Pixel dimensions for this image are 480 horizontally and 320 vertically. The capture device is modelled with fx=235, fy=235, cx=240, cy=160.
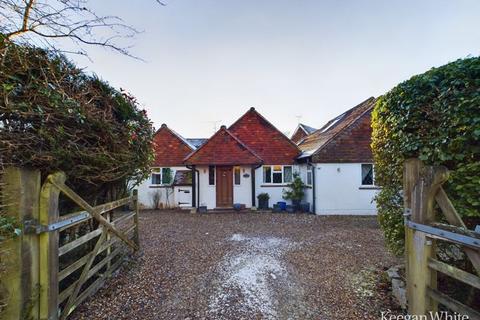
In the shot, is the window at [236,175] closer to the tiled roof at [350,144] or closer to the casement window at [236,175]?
the casement window at [236,175]

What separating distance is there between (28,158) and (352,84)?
1206 cm

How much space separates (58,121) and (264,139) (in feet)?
44.9

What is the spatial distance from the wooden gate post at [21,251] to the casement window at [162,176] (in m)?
13.6

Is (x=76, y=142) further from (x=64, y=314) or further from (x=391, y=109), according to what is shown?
(x=391, y=109)

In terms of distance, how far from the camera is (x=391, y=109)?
3609 millimetres

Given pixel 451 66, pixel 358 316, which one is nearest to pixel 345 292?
pixel 358 316

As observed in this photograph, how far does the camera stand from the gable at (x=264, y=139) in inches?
600

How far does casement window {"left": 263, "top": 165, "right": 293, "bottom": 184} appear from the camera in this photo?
49.1ft

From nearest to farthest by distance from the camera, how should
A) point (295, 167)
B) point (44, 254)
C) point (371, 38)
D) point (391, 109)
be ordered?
point (44, 254)
point (391, 109)
point (371, 38)
point (295, 167)

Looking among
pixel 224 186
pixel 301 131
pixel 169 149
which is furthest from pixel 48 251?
pixel 301 131

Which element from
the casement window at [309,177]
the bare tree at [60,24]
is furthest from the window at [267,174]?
the bare tree at [60,24]

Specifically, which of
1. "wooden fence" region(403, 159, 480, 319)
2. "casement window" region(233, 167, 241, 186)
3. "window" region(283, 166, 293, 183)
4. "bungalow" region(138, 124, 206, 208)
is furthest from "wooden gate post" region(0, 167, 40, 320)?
"window" region(283, 166, 293, 183)

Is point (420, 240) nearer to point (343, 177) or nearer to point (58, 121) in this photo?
point (58, 121)

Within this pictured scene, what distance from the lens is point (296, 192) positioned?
13945 mm
